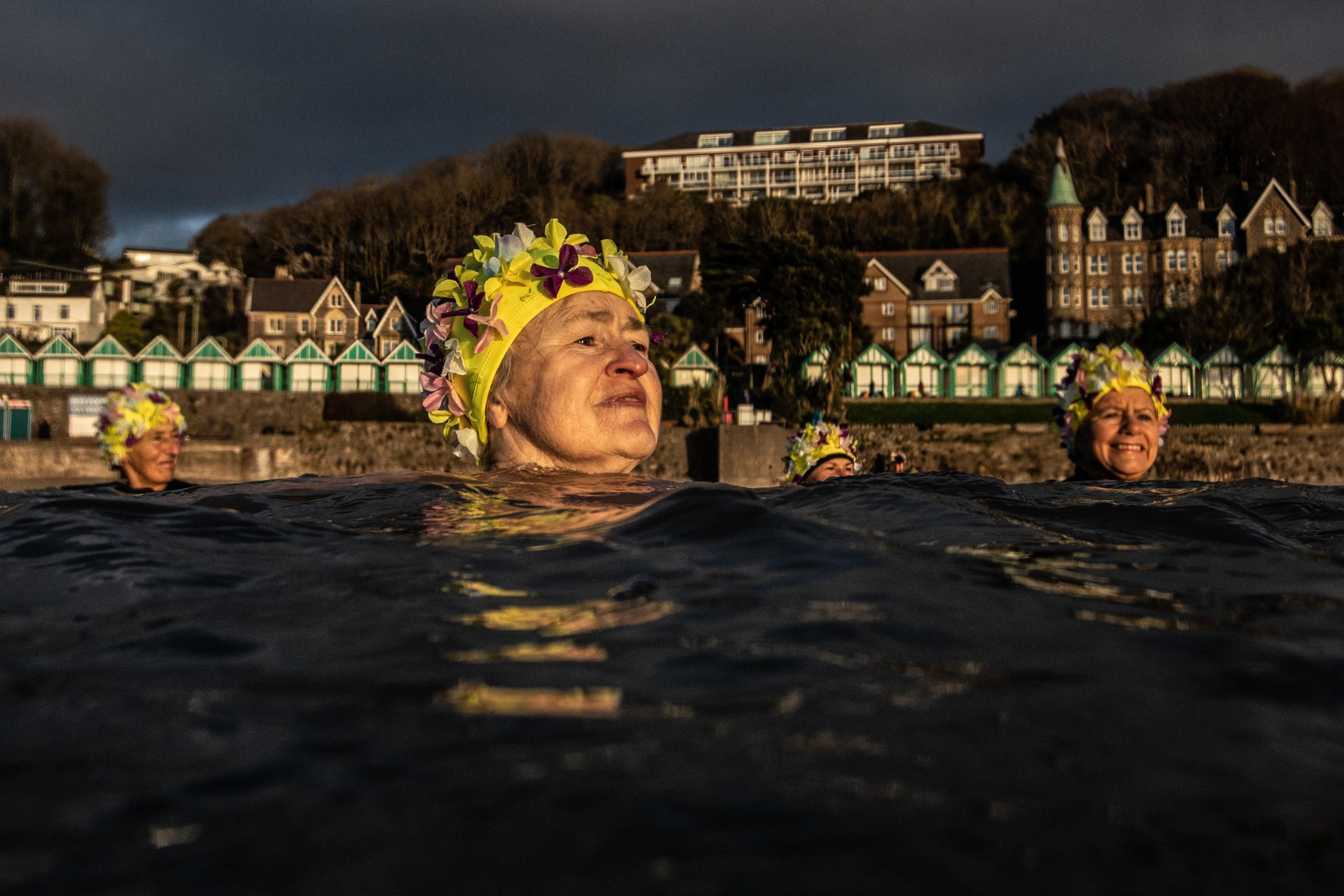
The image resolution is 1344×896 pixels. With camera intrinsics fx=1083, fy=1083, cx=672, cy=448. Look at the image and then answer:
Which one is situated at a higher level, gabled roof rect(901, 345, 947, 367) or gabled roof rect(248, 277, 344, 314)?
gabled roof rect(248, 277, 344, 314)

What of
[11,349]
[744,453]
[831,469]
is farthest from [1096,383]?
[11,349]

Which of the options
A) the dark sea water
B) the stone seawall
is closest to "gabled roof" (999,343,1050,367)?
the stone seawall

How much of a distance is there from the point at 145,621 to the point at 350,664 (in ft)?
1.78

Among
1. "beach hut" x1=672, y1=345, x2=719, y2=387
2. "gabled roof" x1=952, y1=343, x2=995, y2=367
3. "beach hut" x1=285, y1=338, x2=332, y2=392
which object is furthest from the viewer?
"gabled roof" x1=952, y1=343, x2=995, y2=367

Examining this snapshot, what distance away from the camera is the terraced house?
114 metres

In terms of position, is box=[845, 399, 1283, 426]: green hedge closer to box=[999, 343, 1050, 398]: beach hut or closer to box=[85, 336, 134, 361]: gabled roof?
box=[999, 343, 1050, 398]: beach hut

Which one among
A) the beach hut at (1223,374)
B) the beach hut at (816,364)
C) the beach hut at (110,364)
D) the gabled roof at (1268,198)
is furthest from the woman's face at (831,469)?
the gabled roof at (1268,198)

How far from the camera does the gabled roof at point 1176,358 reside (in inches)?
1727

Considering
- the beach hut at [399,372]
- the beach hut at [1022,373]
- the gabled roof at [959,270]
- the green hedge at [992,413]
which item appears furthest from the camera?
the gabled roof at [959,270]

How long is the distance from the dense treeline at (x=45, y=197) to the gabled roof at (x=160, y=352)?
177 feet

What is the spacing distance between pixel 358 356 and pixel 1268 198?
5897 cm

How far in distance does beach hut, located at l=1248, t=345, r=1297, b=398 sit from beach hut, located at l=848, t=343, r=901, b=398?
1414cm

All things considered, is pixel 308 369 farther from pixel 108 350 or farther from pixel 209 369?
pixel 108 350

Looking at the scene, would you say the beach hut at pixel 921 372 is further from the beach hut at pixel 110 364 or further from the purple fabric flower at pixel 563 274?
the purple fabric flower at pixel 563 274
